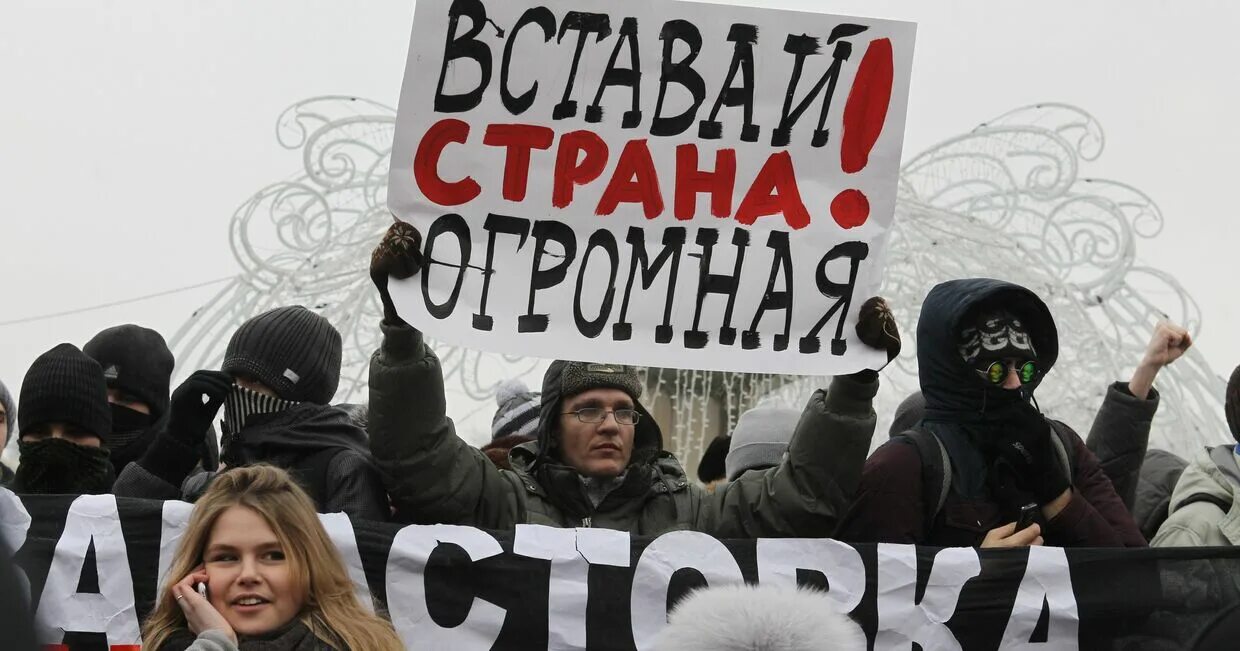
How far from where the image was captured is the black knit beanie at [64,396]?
16.2ft

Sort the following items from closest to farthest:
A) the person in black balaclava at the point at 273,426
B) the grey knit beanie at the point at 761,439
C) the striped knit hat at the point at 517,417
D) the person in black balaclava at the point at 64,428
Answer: the person in black balaclava at the point at 273,426 → the person in black balaclava at the point at 64,428 → the grey knit beanie at the point at 761,439 → the striped knit hat at the point at 517,417

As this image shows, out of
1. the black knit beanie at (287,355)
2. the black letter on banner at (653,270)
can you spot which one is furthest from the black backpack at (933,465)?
the black knit beanie at (287,355)

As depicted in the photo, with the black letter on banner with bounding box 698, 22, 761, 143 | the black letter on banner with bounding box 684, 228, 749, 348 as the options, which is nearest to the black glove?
the black letter on banner with bounding box 684, 228, 749, 348

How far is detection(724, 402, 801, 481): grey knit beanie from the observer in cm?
578

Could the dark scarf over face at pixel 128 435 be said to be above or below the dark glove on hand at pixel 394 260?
below

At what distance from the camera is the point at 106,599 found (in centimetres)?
427

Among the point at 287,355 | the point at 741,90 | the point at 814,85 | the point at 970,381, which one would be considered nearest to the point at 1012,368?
the point at 970,381

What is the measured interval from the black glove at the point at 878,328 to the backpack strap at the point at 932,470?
0.82ft

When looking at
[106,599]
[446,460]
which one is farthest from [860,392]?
[106,599]

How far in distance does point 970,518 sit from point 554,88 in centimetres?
169

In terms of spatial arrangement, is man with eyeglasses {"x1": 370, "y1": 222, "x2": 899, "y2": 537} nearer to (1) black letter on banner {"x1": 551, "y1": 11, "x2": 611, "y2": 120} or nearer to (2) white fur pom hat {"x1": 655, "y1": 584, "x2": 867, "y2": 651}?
(1) black letter on banner {"x1": 551, "y1": 11, "x2": 611, "y2": 120}

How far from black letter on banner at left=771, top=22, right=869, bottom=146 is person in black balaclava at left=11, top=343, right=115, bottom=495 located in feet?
7.23

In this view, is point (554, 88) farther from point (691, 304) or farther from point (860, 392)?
point (860, 392)

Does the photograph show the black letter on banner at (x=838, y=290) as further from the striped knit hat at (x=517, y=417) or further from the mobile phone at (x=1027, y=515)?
the striped knit hat at (x=517, y=417)
